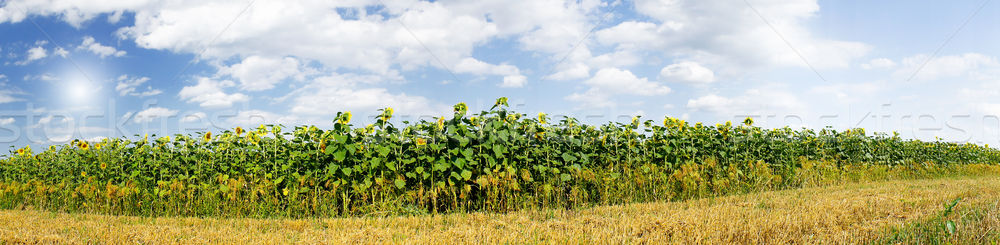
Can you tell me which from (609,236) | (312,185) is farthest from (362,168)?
(609,236)

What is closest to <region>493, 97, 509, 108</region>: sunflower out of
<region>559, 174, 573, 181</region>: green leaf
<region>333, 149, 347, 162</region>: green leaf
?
<region>559, 174, 573, 181</region>: green leaf

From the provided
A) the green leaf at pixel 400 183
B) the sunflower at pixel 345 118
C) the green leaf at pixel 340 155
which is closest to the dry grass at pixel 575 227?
the green leaf at pixel 400 183

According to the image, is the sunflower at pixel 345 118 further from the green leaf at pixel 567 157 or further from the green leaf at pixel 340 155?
the green leaf at pixel 567 157

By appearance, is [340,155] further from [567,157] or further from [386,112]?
[567,157]

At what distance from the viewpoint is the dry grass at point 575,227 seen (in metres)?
4.62

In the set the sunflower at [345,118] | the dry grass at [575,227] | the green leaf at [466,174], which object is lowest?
the dry grass at [575,227]

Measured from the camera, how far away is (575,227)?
192 inches

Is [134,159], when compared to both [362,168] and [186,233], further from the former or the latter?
[362,168]

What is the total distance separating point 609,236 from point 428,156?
226 centimetres

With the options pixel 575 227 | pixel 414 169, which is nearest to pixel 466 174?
pixel 414 169

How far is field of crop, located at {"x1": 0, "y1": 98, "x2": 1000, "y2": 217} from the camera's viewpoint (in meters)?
6.17

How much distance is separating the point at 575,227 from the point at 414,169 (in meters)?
2.16

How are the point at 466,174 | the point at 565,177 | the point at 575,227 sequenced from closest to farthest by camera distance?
the point at 575,227
the point at 466,174
the point at 565,177

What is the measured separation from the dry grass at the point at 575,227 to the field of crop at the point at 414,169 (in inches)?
18.3
